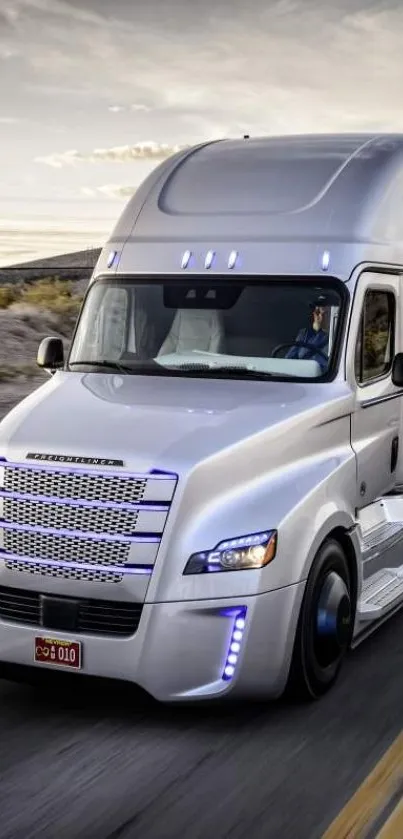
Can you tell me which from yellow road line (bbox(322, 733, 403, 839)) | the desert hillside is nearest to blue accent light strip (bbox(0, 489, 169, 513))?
yellow road line (bbox(322, 733, 403, 839))

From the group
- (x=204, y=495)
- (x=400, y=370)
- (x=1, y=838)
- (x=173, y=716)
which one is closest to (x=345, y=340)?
(x=400, y=370)

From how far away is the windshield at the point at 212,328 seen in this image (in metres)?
7.48

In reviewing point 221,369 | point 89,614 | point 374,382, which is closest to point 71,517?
point 89,614

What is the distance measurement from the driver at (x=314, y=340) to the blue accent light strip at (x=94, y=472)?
1.74 m

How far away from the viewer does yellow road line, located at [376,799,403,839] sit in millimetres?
4739

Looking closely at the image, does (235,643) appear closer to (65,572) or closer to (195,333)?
(65,572)

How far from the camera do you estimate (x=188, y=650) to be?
5.96 meters

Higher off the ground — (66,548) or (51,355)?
(51,355)

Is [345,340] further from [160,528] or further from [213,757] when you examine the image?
[213,757]

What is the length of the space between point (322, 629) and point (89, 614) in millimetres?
1292

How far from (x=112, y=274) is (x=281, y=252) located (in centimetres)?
115

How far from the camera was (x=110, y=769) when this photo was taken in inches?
218

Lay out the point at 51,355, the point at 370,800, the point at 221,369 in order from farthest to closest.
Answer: the point at 51,355, the point at 221,369, the point at 370,800

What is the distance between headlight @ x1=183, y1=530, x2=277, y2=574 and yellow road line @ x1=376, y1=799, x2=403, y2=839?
1.44m
